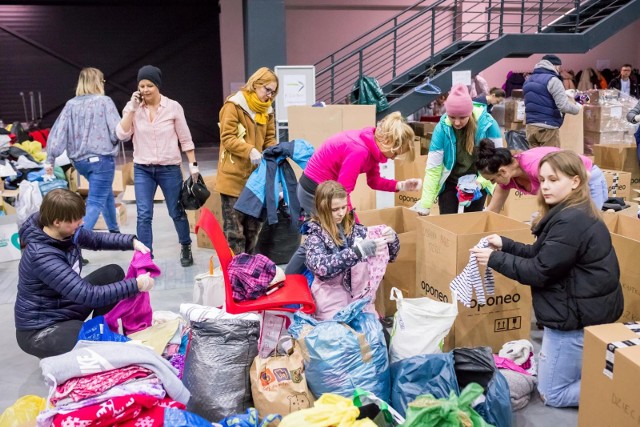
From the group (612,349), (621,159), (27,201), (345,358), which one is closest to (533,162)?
(612,349)

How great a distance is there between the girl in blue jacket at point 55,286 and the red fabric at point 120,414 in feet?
2.26

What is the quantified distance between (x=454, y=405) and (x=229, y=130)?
97.1 inches

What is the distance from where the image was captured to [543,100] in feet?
18.9

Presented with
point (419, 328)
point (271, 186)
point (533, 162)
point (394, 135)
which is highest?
point (394, 135)

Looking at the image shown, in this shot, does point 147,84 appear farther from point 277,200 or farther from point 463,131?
point 463,131

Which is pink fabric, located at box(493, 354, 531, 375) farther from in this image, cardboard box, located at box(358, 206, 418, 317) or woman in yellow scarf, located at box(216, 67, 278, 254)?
woman in yellow scarf, located at box(216, 67, 278, 254)

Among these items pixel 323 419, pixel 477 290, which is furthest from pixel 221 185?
pixel 323 419

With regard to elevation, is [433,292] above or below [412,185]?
below

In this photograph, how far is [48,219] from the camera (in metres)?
Answer: 2.62

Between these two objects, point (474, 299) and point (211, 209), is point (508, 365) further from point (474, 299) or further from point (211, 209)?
point (211, 209)

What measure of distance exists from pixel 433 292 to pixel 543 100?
338 cm

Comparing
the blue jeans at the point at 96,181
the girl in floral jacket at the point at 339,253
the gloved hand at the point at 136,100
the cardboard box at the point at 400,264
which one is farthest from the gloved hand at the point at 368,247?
the blue jeans at the point at 96,181

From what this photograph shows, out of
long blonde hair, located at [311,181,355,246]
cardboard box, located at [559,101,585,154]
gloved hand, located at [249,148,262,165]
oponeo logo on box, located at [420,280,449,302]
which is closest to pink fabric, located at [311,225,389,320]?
long blonde hair, located at [311,181,355,246]

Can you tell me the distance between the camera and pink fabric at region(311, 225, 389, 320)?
2.88 meters
